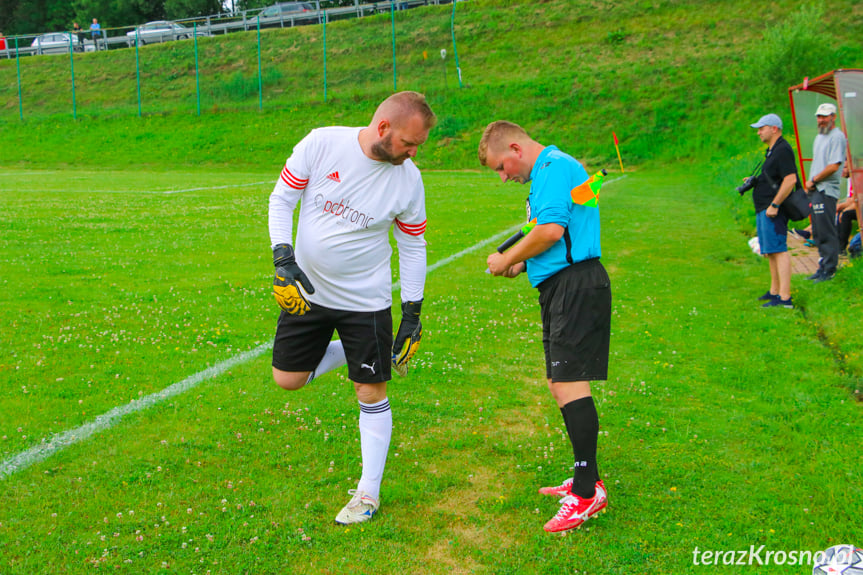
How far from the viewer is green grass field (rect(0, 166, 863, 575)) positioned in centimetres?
371

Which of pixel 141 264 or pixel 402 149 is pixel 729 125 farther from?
pixel 402 149

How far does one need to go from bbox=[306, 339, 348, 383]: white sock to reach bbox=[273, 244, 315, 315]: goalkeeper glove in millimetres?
605

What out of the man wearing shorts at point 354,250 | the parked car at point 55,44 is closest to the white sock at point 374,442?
the man wearing shorts at point 354,250

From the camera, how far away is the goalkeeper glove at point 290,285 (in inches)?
148

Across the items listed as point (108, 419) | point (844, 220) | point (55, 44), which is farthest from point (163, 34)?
point (108, 419)

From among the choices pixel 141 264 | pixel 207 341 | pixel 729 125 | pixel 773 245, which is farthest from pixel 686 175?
pixel 207 341

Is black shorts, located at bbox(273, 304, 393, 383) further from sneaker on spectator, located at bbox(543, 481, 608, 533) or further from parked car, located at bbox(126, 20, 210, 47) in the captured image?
parked car, located at bbox(126, 20, 210, 47)

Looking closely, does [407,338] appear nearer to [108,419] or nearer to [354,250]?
[354,250]

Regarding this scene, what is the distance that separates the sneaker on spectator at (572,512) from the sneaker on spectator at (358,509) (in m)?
0.98

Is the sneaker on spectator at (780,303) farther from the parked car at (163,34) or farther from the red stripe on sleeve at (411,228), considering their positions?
the parked car at (163,34)

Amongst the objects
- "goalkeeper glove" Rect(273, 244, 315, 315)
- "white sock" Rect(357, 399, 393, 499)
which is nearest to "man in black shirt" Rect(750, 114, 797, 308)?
"white sock" Rect(357, 399, 393, 499)

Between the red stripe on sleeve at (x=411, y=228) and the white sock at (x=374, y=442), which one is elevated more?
the red stripe on sleeve at (x=411, y=228)

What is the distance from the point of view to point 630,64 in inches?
1617

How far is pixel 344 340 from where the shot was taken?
13.4 ft
